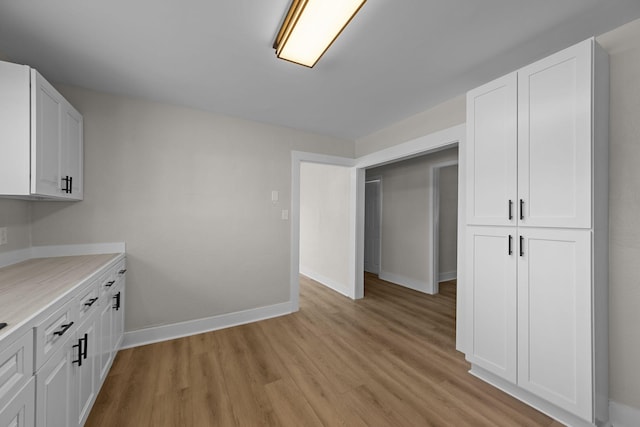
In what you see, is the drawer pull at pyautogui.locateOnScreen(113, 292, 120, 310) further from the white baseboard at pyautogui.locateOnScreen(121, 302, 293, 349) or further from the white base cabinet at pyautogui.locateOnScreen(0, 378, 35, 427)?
the white base cabinet at pyautogui.locateOnScreen(0, 378, 35, 427)

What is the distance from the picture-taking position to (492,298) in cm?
199

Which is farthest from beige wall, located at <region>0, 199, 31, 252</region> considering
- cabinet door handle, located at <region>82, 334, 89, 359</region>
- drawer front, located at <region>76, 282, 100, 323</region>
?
cabinet door handle, located at <region>82, 334, 89, 359</region>

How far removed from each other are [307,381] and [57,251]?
7.87ft

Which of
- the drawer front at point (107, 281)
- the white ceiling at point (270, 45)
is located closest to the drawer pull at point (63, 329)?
the drawer front at point (107, 281)

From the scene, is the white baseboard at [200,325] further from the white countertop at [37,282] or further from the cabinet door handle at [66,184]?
the cabinet door handle at [66,184]

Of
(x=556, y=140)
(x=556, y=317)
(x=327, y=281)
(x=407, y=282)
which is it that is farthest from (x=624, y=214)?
(x=327, y=281)

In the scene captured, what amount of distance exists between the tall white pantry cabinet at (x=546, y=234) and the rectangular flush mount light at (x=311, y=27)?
1.30 meters

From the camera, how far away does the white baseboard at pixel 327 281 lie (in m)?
4.23

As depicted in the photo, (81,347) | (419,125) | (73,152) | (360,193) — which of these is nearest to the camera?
(81,347)

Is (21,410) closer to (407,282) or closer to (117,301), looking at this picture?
(117,301)

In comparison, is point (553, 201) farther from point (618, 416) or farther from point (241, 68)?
point (241, 68)

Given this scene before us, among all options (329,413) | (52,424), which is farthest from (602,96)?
(52,424)

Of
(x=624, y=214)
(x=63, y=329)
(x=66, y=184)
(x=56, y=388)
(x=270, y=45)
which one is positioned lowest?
(x=56, y=388)

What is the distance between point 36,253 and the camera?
2178mm
